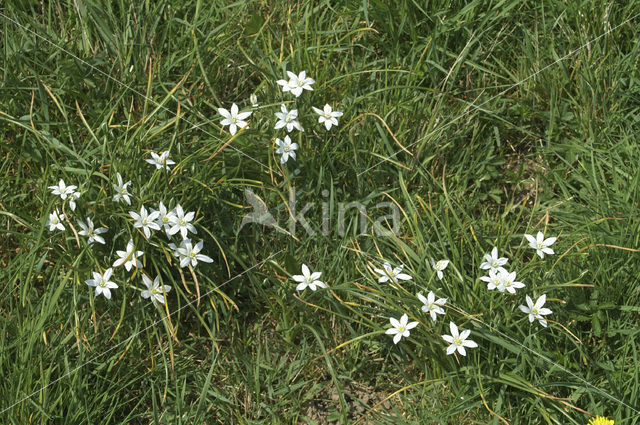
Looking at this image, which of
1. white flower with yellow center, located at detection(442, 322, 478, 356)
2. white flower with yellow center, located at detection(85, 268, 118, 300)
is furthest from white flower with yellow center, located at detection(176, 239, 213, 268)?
white flower with yellow center, located at detection(442, 322, 478, 356)

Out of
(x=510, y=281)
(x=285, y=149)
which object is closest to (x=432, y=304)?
(x=510, y=281)

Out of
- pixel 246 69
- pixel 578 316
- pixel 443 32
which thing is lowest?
pixel 578 316

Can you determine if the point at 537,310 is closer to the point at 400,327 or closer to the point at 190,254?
the point at 400,327

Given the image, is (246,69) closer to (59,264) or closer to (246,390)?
(59,264)

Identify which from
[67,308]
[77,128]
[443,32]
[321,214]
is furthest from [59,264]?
[443,32]

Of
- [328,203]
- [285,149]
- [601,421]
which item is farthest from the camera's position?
[328,203]

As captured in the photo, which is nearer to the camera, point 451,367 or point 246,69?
point 451,367

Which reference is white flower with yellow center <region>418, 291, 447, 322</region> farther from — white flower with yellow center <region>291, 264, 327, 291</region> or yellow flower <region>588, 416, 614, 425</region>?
yellow flower <region>588, 416, 614, 425</region>
